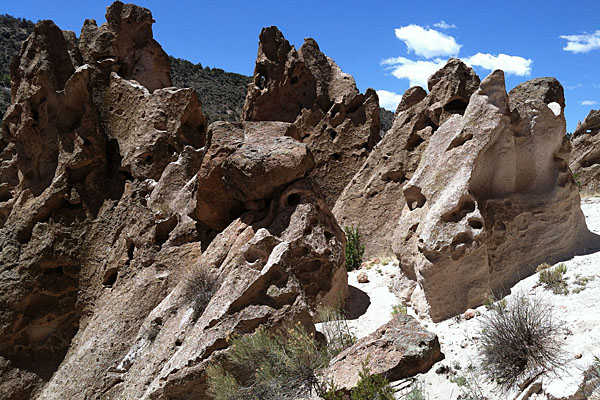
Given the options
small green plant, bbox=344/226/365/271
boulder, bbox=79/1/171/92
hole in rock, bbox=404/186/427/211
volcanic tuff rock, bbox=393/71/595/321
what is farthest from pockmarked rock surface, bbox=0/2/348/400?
small green plant, bbox=344/226/365/271

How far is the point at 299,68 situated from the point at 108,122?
744cm

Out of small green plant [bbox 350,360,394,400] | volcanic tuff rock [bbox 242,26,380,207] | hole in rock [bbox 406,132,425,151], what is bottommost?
small green plant [bbox 350,360,394,400]

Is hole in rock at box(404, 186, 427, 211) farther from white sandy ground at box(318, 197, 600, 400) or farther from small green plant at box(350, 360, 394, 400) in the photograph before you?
small green plant at box(350, 360, 394, 400)

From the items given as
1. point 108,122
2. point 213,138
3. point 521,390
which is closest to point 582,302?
point 521,390

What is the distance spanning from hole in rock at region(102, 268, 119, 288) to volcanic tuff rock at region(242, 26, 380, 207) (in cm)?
731

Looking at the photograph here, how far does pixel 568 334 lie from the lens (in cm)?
523

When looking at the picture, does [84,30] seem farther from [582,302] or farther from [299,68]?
[582,302]

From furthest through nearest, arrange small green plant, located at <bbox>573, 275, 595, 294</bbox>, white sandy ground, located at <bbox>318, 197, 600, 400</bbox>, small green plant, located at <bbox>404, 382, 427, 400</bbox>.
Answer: small green plant, located at <bbox>573, 275, 595, 294</bbox>, small green plant, located at <bbox>404, 382, 427, 400</bbox>, white sandy ground, located at <bbox>318, 197, 600, 400</bbox>

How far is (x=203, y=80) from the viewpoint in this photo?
51719 mm

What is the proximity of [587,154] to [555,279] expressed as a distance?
11.7 metres

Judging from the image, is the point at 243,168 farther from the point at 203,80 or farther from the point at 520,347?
the point at 203,80

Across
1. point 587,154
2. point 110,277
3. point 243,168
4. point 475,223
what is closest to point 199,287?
point 243,168

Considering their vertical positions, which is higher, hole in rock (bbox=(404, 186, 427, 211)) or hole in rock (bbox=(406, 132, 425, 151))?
hole in rock (bbox=(406, 132, 425, 151))

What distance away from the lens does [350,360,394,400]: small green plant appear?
5.30 m
